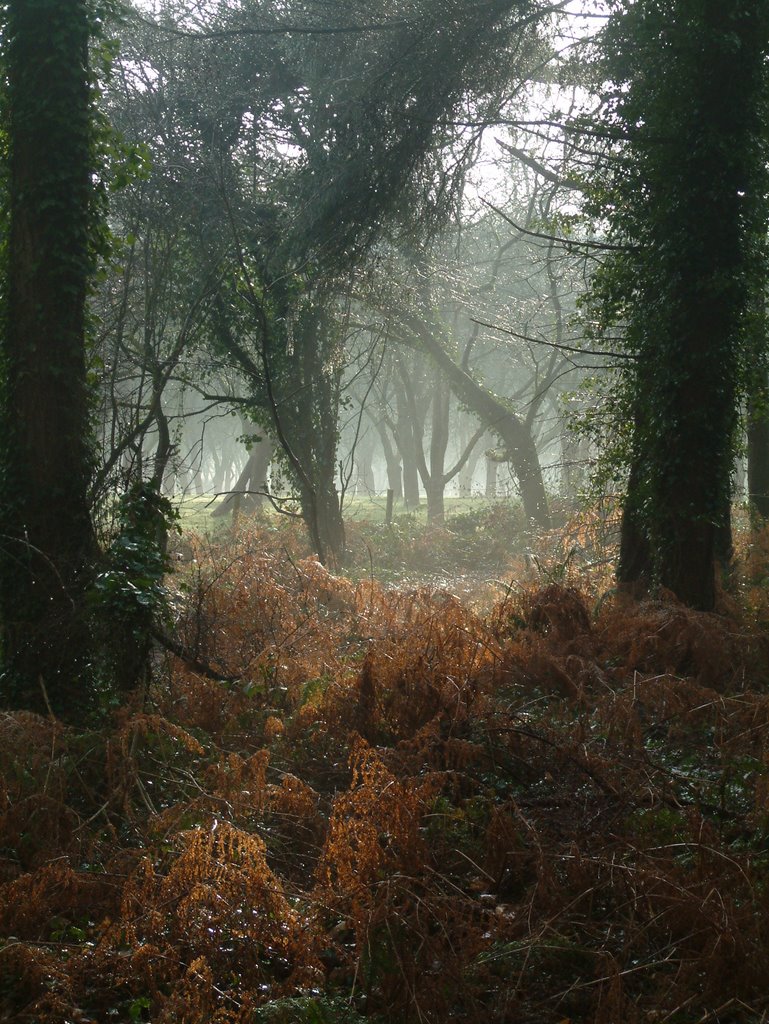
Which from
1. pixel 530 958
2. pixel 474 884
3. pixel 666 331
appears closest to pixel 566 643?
pixel 666 331

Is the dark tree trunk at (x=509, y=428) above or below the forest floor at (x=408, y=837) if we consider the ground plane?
above

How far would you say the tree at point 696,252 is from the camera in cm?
985

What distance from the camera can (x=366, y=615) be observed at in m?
10.9

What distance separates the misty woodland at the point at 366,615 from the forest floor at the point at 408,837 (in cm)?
3

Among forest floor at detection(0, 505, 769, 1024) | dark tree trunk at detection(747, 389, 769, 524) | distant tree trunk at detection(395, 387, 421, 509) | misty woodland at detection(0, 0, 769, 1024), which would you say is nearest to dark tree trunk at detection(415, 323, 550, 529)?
dark tree trunk at detection(747, 389, 769, 524)

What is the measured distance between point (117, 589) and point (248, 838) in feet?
10.4

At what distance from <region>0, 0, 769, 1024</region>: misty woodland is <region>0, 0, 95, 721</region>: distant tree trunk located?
1.0 inches

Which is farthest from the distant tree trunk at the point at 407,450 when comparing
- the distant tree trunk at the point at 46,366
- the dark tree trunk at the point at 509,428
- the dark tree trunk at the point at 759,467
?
the distant tree trunk at the point at 46,366

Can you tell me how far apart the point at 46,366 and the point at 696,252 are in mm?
6498

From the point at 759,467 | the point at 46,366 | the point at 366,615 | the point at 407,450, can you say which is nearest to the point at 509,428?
the point at 759,467

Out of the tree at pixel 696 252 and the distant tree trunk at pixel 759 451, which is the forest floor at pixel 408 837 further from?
the distant tree trunk at pixel 759 451

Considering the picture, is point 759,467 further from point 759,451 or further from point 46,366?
point 46,366

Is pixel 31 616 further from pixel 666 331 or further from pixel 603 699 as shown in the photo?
pixel 666 331

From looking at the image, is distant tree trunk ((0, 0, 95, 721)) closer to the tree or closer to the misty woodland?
the misty woodland
